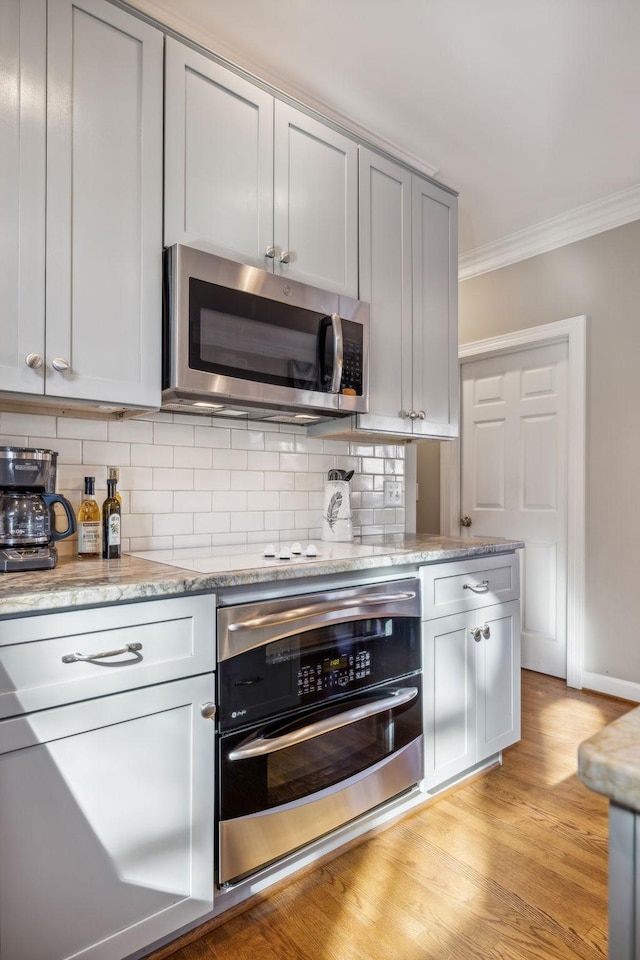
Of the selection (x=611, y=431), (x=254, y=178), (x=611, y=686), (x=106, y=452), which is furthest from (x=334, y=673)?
(x=611, y=431)

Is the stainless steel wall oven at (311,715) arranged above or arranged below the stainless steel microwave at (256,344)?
below

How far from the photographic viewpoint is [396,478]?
2824 mm

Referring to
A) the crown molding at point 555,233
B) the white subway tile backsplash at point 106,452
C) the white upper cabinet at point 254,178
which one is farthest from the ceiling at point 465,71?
the white subway tile backsplash at point 106,452

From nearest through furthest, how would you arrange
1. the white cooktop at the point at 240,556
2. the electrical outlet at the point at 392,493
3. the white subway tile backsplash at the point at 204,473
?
the white cooktop at the point at 240,556 < the white subway tile backsplash at the point at 204,473 < the electrical outlet at the point at 392,493

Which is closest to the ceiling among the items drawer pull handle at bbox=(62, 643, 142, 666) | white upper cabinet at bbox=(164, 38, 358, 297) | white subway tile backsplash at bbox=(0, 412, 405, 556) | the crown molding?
the crown molding

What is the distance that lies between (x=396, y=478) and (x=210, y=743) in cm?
169

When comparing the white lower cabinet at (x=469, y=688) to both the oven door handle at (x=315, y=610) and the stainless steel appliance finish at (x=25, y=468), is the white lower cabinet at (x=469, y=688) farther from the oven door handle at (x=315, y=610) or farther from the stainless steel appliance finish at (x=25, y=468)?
the stainless steel appliance finish at (x=25, y=468)

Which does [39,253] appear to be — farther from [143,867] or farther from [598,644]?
[598,644]

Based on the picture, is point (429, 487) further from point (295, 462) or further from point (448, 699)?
point (448, 699)

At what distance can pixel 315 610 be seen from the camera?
63.9 inches

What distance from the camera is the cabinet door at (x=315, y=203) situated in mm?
1979

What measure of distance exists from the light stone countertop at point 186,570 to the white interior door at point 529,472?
144 centimetres

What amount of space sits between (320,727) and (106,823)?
61 cm

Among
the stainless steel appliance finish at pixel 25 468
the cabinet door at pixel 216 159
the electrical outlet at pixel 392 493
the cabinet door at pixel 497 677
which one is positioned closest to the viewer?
the stainless steel appliance finish at pixel 25 468
